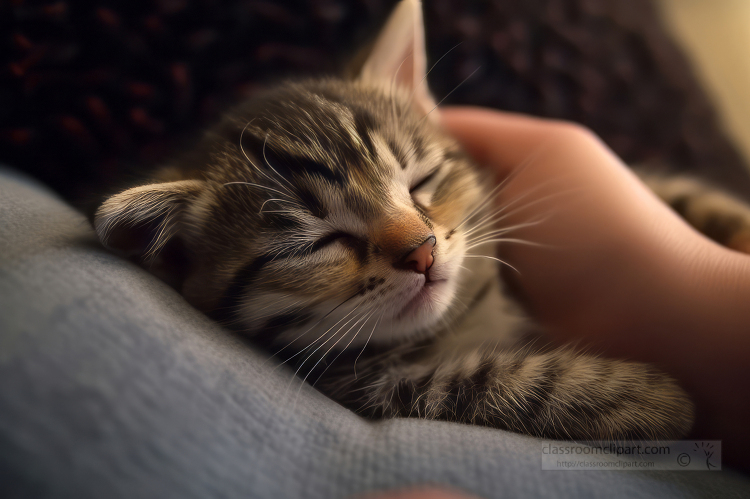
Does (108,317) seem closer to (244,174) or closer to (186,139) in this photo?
(244,174)

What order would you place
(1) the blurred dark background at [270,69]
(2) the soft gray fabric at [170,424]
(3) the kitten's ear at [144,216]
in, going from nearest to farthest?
(2) the soft gray fabric at [170,424] < (3) the kitten's ear at [144,216] < (1) the blurred dark background at [270,69]

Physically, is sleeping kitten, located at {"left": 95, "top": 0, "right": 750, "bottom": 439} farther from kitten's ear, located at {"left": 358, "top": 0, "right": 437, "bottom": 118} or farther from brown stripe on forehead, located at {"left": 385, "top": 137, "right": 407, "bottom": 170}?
kitten's ear, located at {"left": 358, "top": 0, "right": 437, "bottom": 118}

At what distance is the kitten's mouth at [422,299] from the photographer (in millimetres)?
676

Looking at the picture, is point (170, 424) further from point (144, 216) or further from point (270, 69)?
point (270, 69)

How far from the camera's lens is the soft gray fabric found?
0.33 m

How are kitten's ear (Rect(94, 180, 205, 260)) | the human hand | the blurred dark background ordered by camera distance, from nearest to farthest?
kitten's ear (Rect(94, 180, 205, 260)), the human hand, the blurred dark background

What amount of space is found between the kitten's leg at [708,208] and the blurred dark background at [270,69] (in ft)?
0.71

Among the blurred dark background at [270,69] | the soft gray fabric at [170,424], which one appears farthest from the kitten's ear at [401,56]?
the soft gray fabric at [170,424]

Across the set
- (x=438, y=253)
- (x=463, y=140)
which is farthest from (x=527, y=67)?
(x=438, y=253)

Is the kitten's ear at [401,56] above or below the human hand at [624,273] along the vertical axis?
above

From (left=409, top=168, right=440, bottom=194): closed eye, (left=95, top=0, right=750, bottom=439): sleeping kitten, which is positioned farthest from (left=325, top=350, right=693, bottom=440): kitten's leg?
(left=409, top=168, right=440, bottom=194): closed eye

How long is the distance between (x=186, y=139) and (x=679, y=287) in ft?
3.70

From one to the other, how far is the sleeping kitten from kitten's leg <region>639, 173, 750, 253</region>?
0.46m

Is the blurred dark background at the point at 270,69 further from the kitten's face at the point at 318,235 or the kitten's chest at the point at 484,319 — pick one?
the kitten's chest at the point at 484,319
